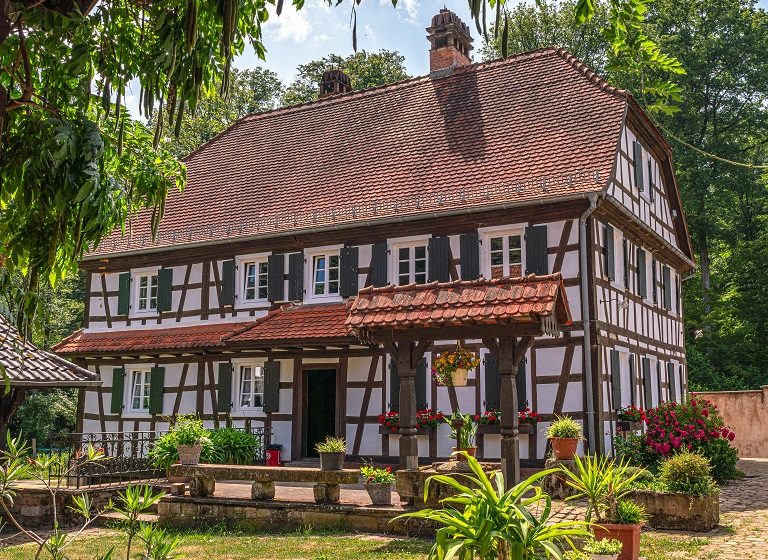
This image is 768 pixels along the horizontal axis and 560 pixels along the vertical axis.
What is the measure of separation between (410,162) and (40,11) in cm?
1412

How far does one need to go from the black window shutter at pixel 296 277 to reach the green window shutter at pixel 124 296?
4.94 meters

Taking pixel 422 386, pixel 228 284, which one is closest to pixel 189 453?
pixel 422 386

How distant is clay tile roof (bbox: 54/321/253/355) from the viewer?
18875 mm

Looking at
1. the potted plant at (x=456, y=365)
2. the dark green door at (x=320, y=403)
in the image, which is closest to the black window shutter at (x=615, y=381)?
the potted plant at (x=456, y=365)

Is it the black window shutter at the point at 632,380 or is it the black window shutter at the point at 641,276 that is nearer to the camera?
the black window shutter at the point at 632,380

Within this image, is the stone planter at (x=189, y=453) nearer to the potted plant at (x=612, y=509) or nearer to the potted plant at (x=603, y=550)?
the potted plant at (x=612, y=509)

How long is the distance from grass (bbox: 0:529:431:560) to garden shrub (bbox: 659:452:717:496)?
3477 mm

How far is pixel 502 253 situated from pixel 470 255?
0.65 m

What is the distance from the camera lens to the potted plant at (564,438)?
13.0 metres

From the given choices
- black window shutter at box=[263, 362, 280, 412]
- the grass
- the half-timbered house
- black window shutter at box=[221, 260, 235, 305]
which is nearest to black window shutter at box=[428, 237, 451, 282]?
the half-timbered house

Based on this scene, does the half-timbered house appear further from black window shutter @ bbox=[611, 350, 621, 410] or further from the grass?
the grass

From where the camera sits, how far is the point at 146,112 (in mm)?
5352

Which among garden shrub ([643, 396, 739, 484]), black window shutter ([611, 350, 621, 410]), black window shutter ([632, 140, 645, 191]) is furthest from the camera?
black window shutter ([632, 140, 645, 191])

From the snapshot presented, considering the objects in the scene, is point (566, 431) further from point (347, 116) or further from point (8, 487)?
point (347, 116)
